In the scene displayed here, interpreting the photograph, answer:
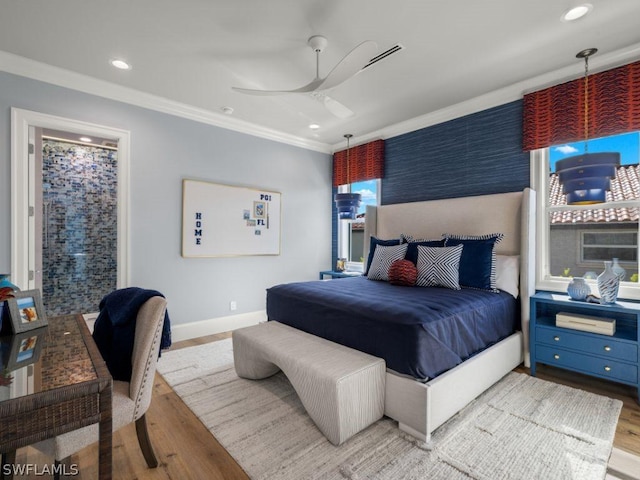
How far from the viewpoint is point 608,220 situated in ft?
9.23

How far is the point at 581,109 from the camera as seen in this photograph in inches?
109

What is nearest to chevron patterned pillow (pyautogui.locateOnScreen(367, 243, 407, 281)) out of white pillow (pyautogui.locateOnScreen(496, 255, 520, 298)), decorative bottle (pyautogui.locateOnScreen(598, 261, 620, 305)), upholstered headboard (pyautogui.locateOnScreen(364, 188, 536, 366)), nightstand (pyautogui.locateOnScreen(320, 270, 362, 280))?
upholstered headboard (pyautogui.locateOnScreen(364, 188, 536, 366))

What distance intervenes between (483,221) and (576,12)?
1816mm

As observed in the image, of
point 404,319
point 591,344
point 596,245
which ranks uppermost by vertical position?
point 596,245

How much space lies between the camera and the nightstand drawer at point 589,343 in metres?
2.29

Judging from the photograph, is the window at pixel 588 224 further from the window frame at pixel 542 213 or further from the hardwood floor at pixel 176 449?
the hardwood floor at pixel 176 449

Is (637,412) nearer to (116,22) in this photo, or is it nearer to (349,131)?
(349,131)

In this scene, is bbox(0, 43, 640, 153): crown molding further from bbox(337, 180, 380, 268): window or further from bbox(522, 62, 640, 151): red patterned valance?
bbox(337, 180, 380, 268): window

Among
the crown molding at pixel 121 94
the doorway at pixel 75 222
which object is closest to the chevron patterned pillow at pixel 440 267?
the crown molding at pixel 121 94

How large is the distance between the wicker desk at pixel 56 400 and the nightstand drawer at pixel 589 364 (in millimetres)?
3087

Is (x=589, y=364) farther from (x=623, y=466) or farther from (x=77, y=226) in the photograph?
(x=77, y=226)

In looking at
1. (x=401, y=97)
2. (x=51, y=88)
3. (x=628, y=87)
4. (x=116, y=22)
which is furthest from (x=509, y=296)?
(x=51, y=88)

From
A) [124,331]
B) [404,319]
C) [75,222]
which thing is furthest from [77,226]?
[404,319]

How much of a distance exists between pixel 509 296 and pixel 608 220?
43.4 inches
